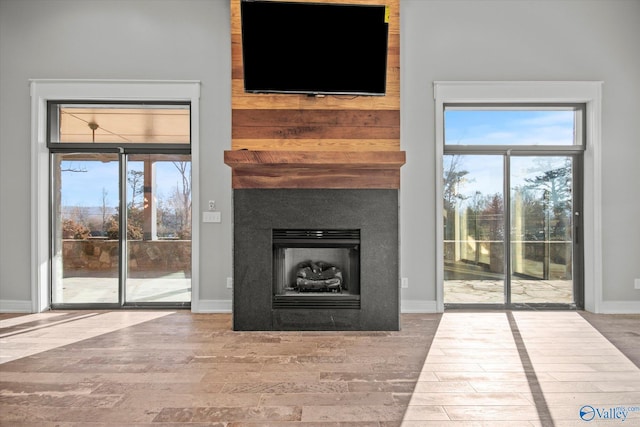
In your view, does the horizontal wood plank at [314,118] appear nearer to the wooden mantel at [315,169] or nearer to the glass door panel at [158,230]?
the wooden mantel at [315,169]

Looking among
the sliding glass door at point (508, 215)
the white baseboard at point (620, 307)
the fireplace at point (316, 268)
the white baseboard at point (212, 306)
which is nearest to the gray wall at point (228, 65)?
the white baseboard at point (212, 306)

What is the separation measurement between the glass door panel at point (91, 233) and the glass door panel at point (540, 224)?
4750 mm

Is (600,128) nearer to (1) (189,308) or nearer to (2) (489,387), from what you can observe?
(2) (489,387)

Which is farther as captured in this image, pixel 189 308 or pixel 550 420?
pixel 189 308

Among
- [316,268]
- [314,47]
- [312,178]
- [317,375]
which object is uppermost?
[314,47]

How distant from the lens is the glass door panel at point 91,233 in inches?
182

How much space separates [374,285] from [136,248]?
2872 mm

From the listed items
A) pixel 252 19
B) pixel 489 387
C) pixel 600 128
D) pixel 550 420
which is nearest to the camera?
pixel 550 420

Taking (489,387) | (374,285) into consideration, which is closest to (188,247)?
(374,285)

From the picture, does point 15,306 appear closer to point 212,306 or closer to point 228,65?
point 212,306

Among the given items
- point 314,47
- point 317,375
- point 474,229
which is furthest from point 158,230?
point 474,229

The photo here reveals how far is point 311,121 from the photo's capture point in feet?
12.3

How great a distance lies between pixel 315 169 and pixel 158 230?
219 cm

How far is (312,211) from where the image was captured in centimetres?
374
